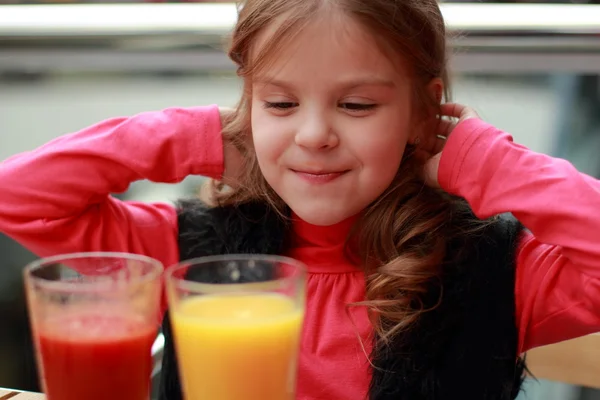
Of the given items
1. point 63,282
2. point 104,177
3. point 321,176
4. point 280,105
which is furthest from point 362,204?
point 63,282

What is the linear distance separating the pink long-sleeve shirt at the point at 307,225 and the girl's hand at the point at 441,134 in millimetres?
53

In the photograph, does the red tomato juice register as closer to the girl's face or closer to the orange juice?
the orange juice

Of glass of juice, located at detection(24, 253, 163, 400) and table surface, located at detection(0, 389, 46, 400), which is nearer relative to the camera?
glass of juice, located at detection(24, 253, 163, 400)

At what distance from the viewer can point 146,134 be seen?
1.22 m

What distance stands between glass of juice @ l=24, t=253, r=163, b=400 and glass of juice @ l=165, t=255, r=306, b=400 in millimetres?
37

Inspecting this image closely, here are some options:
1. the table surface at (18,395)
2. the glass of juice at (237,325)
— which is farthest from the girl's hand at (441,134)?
the table surface at (18,395)

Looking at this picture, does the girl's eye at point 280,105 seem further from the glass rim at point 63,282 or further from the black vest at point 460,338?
the glass rim at point 63,282

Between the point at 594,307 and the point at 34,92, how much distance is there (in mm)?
1670

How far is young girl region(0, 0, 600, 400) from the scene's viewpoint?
105 centimetres

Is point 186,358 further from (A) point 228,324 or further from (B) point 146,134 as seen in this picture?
(B) point 146,134

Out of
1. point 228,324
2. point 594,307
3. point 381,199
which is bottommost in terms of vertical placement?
point 594,307

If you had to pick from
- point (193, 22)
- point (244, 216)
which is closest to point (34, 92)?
point (193, 22)

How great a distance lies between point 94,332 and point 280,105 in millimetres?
521

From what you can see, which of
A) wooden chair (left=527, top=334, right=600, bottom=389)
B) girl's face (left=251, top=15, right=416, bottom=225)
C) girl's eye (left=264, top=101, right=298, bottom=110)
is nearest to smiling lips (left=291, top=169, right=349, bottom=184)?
girl's face (left=251, top=15, right=416, bottom=225)
